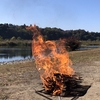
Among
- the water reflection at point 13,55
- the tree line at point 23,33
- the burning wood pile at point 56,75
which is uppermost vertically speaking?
the tree line at point 23,33

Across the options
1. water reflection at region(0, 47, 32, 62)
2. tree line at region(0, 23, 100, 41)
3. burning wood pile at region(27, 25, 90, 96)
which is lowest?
water reflection at region(0, 47, 32, 62)

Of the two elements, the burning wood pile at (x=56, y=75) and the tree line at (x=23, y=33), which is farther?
the tree line at (x=23, y=33)

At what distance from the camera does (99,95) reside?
9.88 m

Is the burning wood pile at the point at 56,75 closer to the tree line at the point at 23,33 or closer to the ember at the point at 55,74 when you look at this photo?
the ember at the point at 55,74

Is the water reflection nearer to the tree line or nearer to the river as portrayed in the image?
the river

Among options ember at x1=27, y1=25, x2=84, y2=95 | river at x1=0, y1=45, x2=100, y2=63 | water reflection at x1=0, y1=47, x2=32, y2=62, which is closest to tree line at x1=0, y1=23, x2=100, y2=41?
river at x1=0, y1=45, x2=100, y2=63

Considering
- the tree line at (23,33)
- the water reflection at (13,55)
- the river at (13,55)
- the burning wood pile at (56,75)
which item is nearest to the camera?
the burning wood pile at (56,75)

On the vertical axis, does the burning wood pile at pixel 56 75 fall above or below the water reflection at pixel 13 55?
above

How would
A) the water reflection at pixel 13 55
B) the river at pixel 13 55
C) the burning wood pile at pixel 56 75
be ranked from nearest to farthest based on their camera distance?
the burning wood pile at pixel 56 75
the river at pixel 13 55
the water reflection at pixel 13 55

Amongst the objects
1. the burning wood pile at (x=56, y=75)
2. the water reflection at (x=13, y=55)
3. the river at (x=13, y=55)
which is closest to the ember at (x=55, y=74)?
the burning wood pile at (x=56, y=75)

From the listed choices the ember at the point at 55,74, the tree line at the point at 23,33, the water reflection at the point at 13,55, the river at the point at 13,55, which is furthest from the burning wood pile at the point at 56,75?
the tree line at the point at 23,33

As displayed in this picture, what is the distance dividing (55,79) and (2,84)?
3002 mm

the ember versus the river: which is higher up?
the ember

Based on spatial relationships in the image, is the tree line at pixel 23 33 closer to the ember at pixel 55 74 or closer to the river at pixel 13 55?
the river at pixel 13 55
